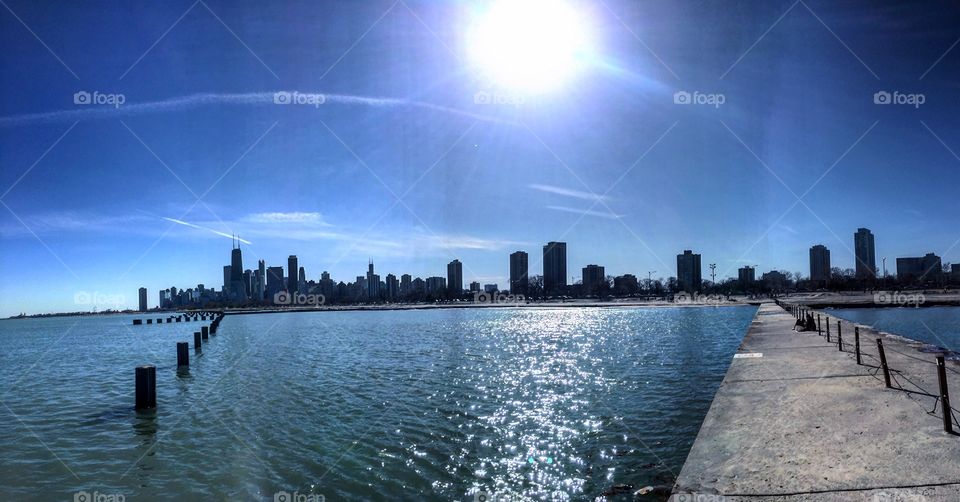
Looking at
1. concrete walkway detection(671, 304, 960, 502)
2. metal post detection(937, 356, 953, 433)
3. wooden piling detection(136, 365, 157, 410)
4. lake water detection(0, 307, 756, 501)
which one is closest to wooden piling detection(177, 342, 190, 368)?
lake water detection(0, 307, 756, 501)

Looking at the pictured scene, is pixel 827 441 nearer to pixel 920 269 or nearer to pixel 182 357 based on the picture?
pixel 182 357

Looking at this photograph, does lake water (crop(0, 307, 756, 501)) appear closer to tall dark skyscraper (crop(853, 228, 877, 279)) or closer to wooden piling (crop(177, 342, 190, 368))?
wooden piling (crop(177, 342, 190, 368))

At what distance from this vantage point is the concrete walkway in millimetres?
6398

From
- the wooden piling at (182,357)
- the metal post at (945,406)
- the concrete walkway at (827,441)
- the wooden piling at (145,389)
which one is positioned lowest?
the wooden piling at (182,357)

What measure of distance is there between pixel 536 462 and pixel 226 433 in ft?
25.3

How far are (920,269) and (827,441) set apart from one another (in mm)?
236074

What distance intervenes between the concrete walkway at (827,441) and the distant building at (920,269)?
672 feet

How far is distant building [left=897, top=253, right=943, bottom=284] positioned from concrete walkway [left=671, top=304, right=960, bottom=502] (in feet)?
672

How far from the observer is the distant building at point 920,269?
174250 millimetres

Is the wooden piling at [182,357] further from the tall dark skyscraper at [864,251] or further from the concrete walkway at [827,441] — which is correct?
the tall dark skyscraper at [864,251]

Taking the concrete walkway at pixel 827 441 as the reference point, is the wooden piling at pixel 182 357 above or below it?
below

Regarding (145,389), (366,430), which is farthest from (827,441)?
(145,389)

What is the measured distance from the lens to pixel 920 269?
187 m

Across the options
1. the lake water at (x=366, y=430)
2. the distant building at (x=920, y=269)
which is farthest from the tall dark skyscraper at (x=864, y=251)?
the lake water at (x=366, y=430)
